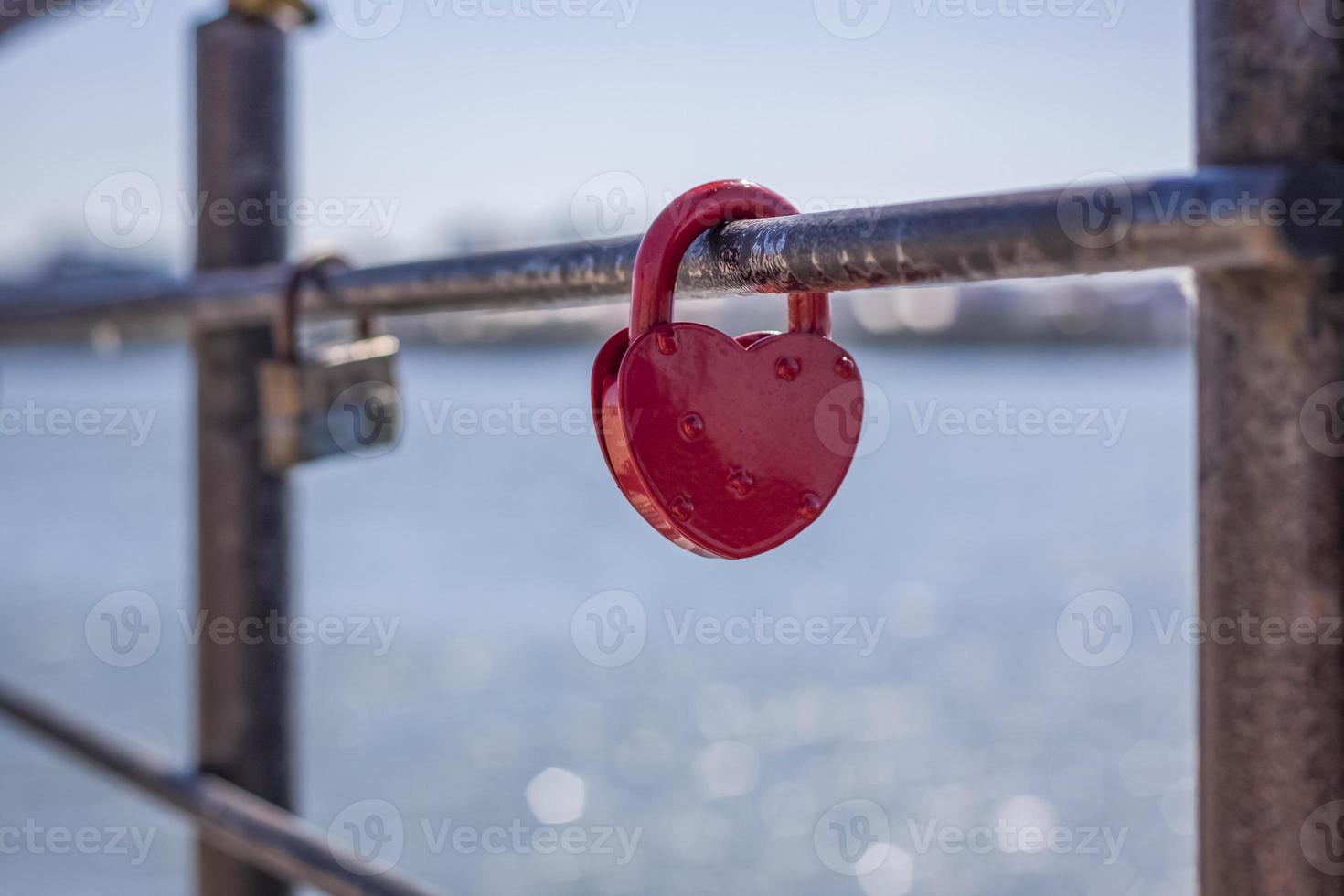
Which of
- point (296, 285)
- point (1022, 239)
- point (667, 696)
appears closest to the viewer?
point (1022, 239)

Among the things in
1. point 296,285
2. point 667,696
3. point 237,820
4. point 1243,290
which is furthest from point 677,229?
point 667,696

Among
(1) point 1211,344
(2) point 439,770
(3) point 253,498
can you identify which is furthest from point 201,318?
(2) point 439,770

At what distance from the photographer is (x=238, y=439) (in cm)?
115

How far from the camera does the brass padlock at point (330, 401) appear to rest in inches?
39.2

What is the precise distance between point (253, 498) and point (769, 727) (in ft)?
54.2

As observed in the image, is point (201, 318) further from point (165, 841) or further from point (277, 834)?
point (165, 841)

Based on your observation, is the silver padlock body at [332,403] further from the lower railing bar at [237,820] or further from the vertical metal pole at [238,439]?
the lower railing bar at [237,820]

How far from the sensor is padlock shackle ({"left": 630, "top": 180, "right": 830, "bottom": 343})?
0.51m

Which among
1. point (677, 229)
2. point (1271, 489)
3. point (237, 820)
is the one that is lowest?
point (237, 820)

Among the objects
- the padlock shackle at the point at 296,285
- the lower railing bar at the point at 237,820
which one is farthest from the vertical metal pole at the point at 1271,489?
the padlock shackle at the point at 296,285

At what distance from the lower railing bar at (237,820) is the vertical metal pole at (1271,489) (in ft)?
1.66

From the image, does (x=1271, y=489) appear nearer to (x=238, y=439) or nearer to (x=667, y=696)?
(x=238, y=439)

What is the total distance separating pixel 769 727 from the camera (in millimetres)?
17094

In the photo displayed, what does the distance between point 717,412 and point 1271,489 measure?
0.21 metres
